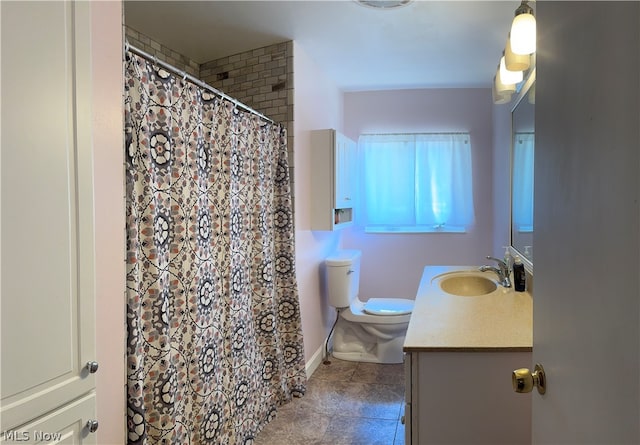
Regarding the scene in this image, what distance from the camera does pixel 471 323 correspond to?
1524mm

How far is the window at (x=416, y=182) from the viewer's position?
11.9ft

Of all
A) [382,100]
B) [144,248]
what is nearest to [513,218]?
[382,100]

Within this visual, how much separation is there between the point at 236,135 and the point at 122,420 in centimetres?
136

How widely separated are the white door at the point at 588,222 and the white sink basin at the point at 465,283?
156 centimetres

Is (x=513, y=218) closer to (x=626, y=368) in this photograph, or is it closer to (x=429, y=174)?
(x=429, y=174)

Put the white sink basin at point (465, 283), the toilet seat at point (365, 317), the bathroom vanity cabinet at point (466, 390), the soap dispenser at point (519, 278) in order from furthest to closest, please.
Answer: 1. the toilet seat at point (365, 317)
2. the white sink basin at point (465, 283)
3. the soap dispenser at point (519, 278)
4. the bathroom vanity cabinet at point (466, 390)

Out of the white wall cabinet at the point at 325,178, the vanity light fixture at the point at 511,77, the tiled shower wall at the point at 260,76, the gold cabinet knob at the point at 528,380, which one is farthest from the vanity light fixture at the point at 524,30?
the white wall cabinet at the point at 325,178

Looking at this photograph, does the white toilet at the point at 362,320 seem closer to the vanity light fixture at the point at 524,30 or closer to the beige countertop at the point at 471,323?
the beige countertop at the point at 471,323

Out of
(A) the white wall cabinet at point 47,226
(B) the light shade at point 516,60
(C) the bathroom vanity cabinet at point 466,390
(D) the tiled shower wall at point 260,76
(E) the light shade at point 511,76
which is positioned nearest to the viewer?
(A) the white wall cabinet at point 47,226

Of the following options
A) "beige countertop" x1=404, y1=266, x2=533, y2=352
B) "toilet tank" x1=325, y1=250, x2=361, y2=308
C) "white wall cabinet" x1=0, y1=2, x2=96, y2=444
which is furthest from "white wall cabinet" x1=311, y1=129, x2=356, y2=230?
"white wall cabinet" x1=0, y1=2, x2=96, y2=444

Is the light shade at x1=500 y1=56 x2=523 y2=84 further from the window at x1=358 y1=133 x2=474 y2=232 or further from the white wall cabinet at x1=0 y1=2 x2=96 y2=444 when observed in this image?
the window at x1=358 y1=133 x2=474 y2=232

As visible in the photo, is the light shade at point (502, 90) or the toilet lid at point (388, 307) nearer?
the light shade at point (502, 90)

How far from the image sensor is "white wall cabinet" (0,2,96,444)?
82cm

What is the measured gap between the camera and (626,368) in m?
0.53
